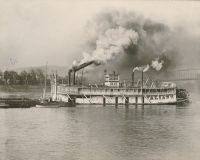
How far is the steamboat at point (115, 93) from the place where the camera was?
675 cm

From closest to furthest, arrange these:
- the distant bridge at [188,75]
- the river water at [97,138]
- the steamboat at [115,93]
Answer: the river water at [97,138] → the distant bridge at [188,75] → the steamboat at [115,93]

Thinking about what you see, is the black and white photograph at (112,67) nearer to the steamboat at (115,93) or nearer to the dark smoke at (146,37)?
the dark smoke at (146,37)

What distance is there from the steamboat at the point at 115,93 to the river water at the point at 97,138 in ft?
5.77

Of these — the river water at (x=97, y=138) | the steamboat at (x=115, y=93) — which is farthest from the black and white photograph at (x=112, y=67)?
the steamboat at (x=115, y=93)

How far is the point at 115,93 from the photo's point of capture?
7.07 meters

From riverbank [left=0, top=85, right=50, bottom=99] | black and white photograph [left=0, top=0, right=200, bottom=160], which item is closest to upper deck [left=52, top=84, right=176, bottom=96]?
riverbank [left=0, top=85, right=50, bottom=99]

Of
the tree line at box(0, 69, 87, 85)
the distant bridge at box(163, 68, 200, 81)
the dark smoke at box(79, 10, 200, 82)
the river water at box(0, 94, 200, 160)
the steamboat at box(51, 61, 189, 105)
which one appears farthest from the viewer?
the steamboat at box(51, 61, 189, 105)

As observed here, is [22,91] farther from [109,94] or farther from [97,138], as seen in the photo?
[97,138]

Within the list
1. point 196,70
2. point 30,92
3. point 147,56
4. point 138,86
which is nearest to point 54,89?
point 30,92

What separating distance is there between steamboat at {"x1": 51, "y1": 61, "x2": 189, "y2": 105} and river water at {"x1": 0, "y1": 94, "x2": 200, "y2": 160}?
5.77 ft

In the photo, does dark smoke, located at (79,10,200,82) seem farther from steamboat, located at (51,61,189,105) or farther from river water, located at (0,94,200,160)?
steamboat, located at (51,61,189,105)

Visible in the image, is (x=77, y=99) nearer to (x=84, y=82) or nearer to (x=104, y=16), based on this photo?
(x=84, y=82)

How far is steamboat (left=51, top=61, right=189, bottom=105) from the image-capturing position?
6.75 meters

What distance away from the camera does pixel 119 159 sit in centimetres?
307
